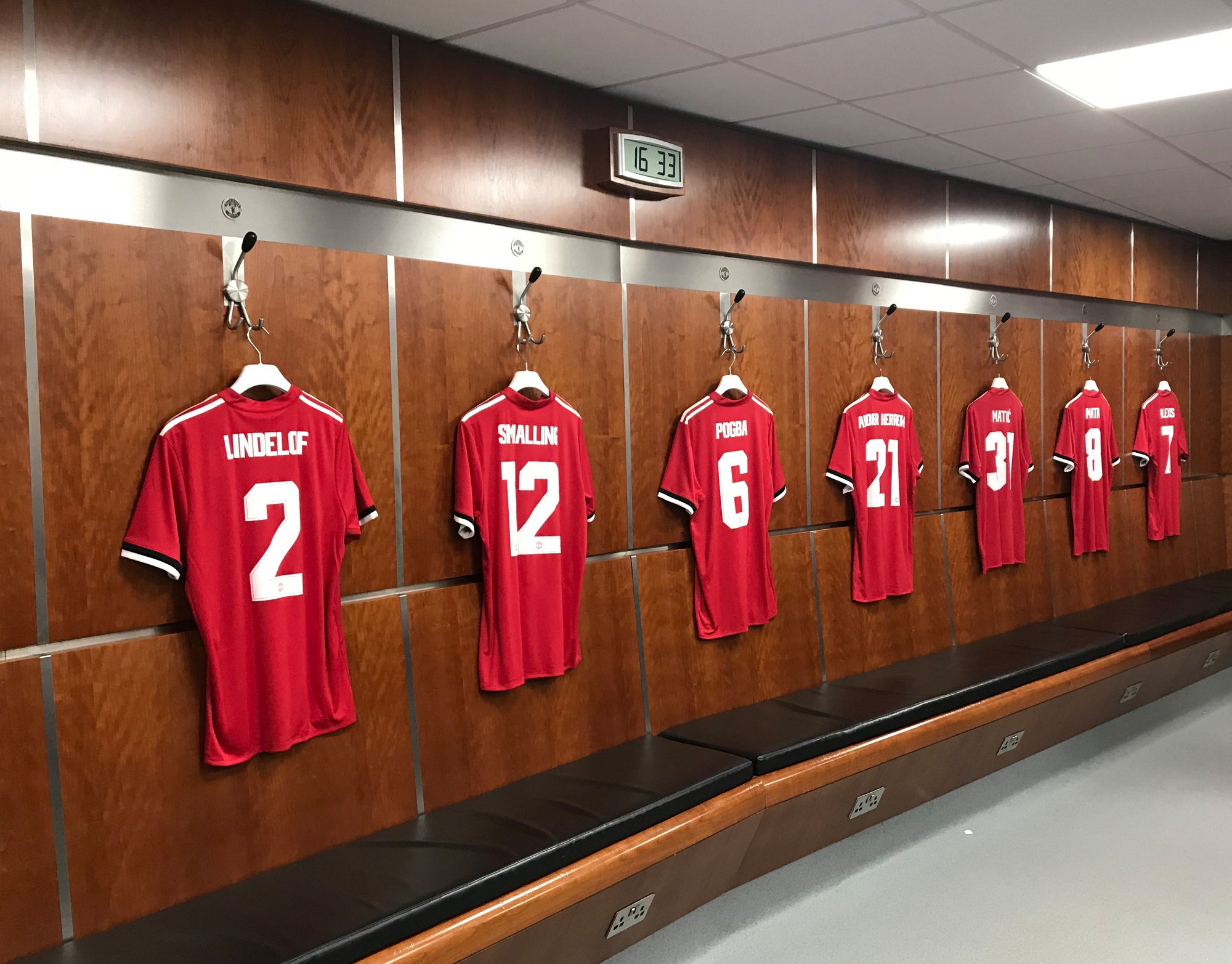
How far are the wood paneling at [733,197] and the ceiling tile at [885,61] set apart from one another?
49 cm

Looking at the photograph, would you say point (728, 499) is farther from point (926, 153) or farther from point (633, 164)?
point (926, 153)

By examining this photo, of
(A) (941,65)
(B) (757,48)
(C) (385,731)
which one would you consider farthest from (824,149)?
(C) (385,731)

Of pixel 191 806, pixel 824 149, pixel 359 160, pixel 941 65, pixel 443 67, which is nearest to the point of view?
pixel 191 806

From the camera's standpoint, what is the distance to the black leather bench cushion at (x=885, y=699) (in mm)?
3512

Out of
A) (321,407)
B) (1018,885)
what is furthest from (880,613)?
(321,407)

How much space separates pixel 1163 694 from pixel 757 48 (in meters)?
4.43

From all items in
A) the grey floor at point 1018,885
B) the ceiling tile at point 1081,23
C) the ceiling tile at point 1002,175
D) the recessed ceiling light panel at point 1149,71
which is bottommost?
the grey floor at point 1018,885

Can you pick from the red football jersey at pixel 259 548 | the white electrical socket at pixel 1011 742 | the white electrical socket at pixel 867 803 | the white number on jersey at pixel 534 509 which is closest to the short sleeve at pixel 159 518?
the red football jersey at pixel 259 548

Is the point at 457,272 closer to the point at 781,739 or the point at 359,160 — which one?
Result: the point at 359,160

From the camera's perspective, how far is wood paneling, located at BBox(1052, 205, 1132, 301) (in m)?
5.69

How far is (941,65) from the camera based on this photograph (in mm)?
3295

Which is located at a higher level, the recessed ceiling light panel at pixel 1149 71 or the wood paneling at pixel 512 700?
the recessed ceiling light panel at pixel 1149 71

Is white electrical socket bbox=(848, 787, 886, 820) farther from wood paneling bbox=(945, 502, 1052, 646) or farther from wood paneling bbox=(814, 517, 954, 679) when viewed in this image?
wood paneling bbox=(945, 502, 1052, 646)

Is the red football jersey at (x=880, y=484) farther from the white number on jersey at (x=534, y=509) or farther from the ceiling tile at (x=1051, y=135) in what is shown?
the white number on jersey at (x=534, y=509)
